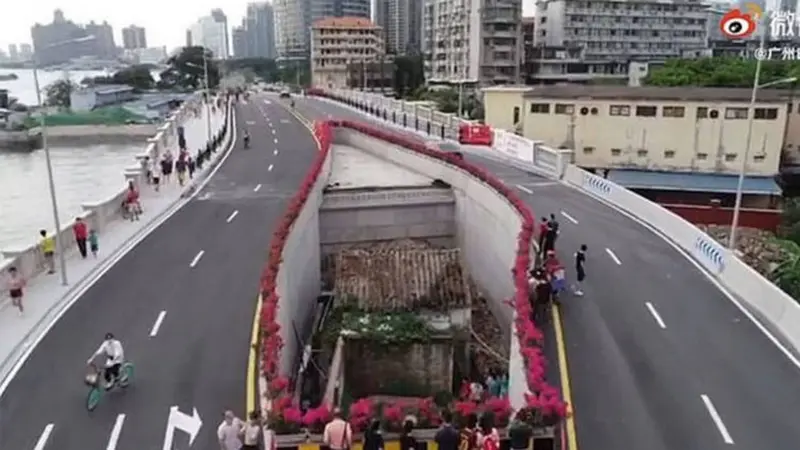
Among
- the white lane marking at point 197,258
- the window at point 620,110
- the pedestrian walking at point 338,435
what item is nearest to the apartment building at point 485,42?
the window at point 620,110

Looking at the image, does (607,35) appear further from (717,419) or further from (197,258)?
(717,419)

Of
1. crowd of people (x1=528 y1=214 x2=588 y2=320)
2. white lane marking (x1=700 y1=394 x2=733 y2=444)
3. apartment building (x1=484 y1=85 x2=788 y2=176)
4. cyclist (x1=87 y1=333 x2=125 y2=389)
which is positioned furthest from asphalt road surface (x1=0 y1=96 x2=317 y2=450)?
apartment building (x1=484 y1=85 x2=788 y2=176)

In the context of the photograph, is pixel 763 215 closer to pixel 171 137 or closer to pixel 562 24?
pixel 171 137

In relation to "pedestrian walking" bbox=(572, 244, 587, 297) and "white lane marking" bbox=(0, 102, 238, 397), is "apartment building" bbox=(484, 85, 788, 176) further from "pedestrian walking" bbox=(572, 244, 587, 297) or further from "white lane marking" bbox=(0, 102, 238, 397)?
"pedestrian walking" bbox=(572, 244, 587, 297)

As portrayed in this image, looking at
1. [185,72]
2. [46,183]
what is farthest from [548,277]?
[185,72]

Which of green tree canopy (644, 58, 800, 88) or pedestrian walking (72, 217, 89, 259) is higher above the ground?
green tree canopy (644, 58, 800, 88)

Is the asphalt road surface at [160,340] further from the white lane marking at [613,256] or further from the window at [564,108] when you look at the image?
the window at [564,108]
